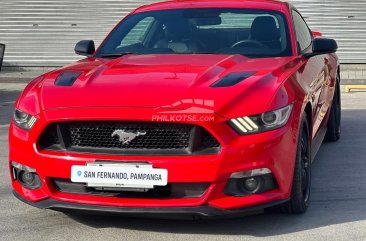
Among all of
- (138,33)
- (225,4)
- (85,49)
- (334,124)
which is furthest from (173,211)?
(334,124)

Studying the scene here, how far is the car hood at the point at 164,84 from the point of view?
4.63 m

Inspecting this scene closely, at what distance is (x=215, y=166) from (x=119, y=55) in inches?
74.6

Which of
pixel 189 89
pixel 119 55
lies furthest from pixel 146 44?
pixel 189 89

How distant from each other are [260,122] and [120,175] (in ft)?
2.96

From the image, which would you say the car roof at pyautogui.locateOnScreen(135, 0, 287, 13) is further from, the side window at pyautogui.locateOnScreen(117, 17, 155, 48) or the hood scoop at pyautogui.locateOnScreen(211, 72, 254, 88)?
the hood scoop at pyautogui.locateOnScreen(211, 72, 254, 88)

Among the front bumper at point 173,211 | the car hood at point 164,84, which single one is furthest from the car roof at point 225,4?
the front bumper at point 173,211

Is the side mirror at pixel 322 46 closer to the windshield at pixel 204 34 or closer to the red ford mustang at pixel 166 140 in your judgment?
the windshield at pixel 204 34

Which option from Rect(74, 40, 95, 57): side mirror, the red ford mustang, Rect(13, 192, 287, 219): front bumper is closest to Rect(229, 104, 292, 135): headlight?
the red ford mustang

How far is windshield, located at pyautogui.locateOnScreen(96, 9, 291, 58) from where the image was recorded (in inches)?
237

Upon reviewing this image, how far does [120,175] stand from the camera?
14.9 ft

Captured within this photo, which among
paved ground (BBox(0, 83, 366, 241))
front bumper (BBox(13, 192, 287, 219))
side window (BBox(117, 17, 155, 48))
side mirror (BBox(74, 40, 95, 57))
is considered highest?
side window (BBox(117, 17, 155, 48))

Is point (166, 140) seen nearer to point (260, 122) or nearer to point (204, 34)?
point (260, 122)

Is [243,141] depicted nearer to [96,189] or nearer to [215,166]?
[215,166]

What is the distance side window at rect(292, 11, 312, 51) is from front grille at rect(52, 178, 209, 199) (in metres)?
2.11
